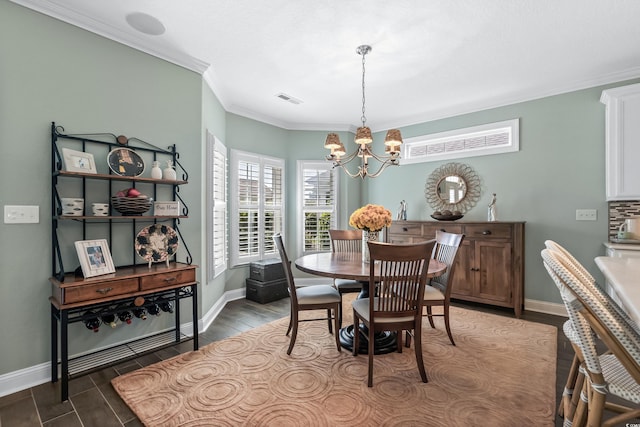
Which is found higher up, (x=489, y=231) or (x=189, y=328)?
(x=489, y=231)

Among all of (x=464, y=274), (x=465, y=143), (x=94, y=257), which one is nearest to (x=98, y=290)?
(x=94, y=257)

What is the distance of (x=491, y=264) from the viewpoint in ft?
12.2

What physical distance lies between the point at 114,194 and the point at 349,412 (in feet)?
8.18

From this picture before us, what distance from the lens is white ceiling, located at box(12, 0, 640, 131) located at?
2.31 metres

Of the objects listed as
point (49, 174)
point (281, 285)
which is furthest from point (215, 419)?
point (281, 285)

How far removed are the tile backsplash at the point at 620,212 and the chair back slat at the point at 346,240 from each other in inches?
110

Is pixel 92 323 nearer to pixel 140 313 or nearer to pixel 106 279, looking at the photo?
pixel 140 313

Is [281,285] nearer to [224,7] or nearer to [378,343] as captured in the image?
[378,343]

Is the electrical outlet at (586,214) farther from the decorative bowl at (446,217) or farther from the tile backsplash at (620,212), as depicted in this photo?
the decorative bowl at (446,217)

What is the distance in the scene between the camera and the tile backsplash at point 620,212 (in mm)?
3270

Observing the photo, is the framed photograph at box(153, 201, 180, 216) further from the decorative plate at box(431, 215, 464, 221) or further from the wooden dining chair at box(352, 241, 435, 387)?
the decorative plate at box(431, 215, 464, 221)

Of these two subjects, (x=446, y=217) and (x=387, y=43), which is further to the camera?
(x=446, y=217)

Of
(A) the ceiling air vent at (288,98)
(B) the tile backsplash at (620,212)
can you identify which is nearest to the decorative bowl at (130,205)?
(A) the ceiling air vent at (288,98)

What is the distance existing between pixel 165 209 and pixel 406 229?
125 inches
